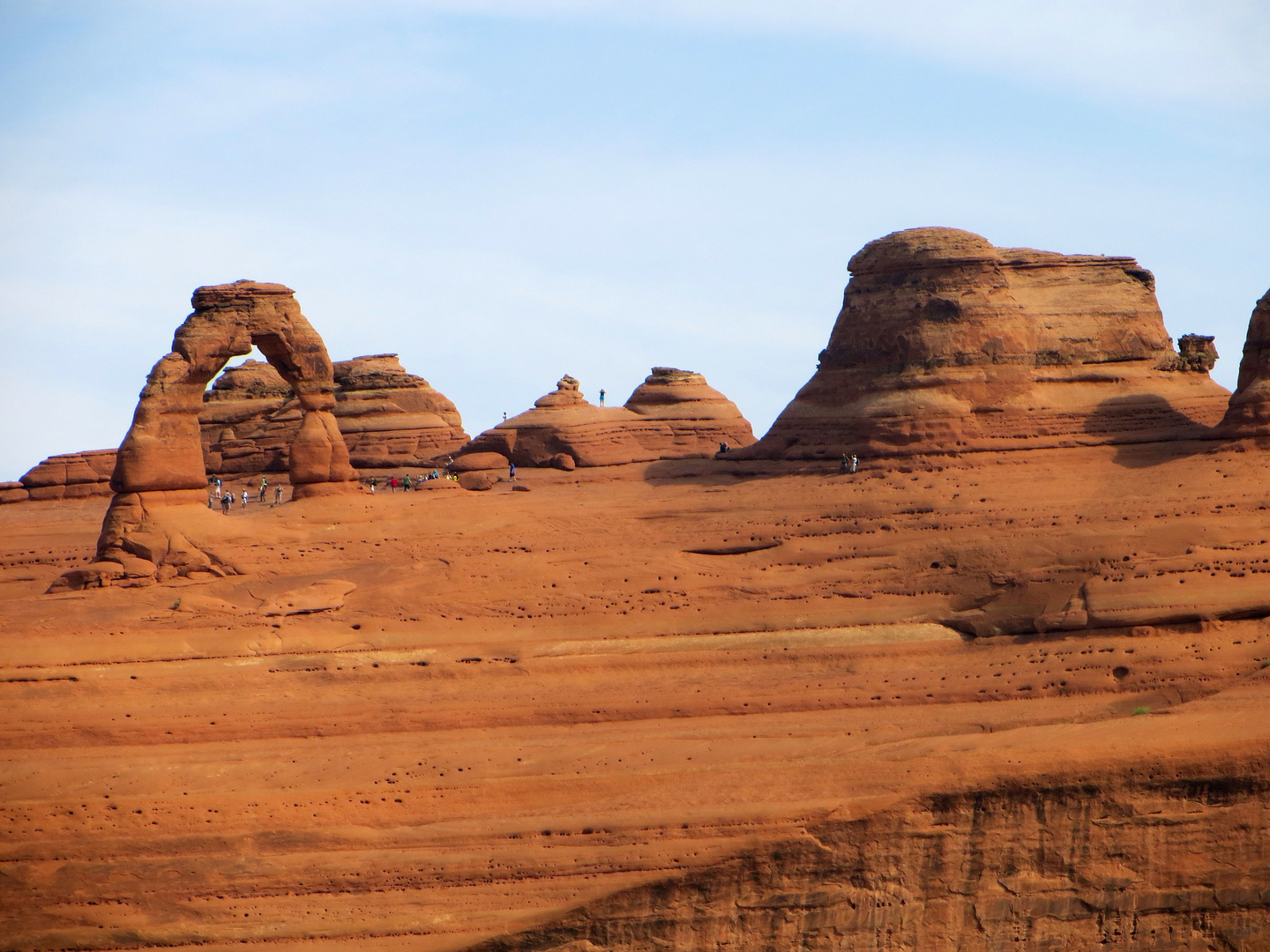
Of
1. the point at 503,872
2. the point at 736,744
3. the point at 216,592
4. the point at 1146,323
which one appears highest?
the point at 1146,323

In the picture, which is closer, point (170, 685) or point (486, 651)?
point (170, 685)

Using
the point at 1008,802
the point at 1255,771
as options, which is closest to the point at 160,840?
the point at 1008,802

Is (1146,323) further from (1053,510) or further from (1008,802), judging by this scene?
(1008,802)

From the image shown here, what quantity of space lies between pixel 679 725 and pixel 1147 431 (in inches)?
510

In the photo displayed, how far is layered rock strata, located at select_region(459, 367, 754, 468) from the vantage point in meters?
45.8

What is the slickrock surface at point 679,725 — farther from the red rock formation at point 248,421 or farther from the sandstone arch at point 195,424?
the red rock formation at point 248,421

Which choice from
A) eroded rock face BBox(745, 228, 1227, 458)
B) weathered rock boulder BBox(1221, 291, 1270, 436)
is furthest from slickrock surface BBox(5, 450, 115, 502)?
weathered rock boulder BBox(1221, 291, 1270, 436)

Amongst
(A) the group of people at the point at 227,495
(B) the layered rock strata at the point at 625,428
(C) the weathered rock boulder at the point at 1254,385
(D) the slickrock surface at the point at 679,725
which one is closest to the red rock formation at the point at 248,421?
(A) the group of people at the point at 227,495

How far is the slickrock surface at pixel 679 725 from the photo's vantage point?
2298 cm

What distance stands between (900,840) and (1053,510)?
9.58 metres

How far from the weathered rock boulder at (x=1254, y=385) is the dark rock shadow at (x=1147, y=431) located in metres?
0.62

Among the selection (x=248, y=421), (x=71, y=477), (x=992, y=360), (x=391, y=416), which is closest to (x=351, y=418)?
(x=391, y=416)

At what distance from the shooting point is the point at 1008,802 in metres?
23.3

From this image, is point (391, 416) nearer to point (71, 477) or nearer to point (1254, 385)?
point (71, 477)
